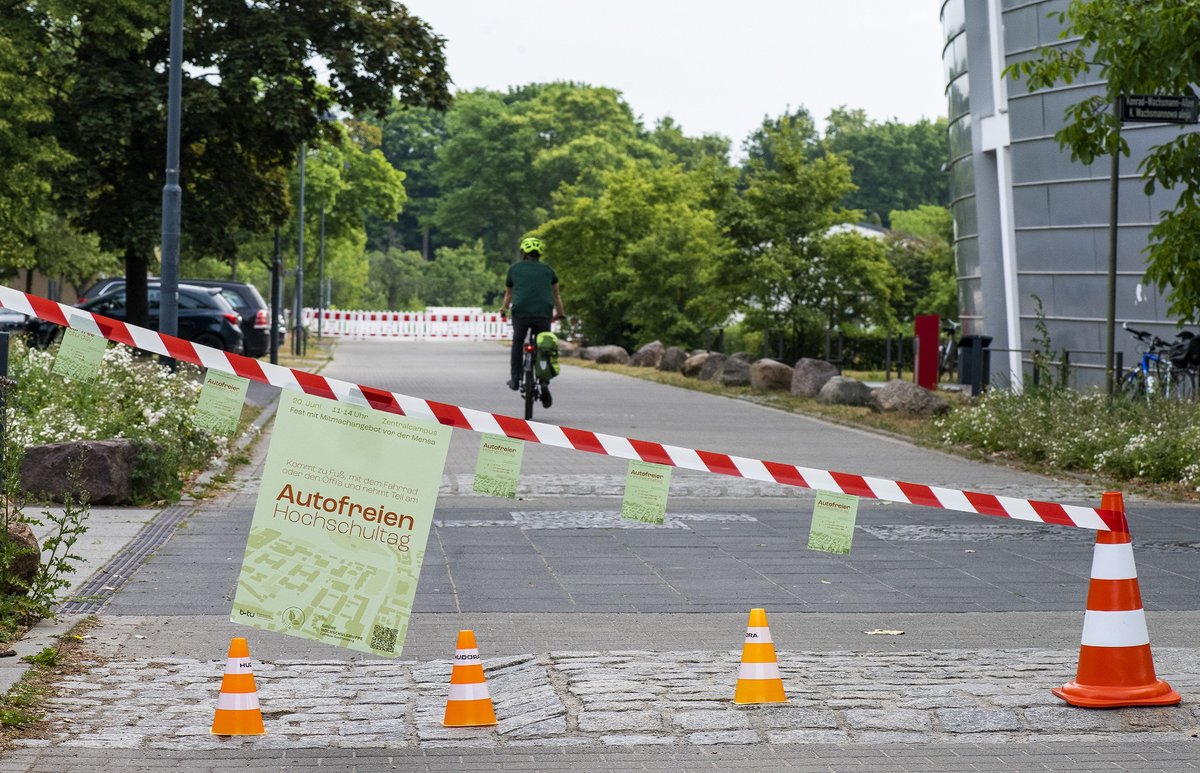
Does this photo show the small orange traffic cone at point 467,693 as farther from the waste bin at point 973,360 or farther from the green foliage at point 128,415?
the waste bin at point 973,360

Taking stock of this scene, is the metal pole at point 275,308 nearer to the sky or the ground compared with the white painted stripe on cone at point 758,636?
nearer to the sky

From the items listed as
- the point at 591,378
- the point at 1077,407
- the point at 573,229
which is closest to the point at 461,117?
the point at 573,229

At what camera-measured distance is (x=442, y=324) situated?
251 ft

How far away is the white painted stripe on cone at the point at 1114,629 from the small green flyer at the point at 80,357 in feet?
12.9

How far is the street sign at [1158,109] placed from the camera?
551 inches

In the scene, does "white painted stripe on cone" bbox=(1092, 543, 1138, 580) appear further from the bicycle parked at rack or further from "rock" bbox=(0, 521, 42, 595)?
the bicycle parked at rack

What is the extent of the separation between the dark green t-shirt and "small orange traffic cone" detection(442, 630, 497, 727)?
40.4 ft

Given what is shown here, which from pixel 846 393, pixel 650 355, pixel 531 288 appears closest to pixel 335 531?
pixel 531 288

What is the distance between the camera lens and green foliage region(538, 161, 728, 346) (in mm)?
47156

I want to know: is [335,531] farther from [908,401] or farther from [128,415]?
[908,401]

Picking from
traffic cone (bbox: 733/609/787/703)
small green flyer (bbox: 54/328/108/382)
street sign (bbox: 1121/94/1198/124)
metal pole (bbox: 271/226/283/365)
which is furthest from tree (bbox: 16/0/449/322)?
traffic cone (bbox: 733/609/787/703)

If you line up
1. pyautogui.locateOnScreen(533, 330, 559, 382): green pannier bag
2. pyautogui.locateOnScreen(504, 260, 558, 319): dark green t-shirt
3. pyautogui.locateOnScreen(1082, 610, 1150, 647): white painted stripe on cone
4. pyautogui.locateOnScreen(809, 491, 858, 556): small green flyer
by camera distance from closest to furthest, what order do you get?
pyautogui.locateOnScreen(1082, 610, 1150, 647): white painted stripe on cone
pyautogui.locateOnScreen(809, 491, 858, 556): small green flyer
pyautogui.locateOnScreen(504, 260, 558, 319): dark green t-shirt
pyautogui.locateOnScreen(533, 330, 559, 382): green pannier bag

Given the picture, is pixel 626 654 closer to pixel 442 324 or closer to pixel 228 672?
pixel 228 672

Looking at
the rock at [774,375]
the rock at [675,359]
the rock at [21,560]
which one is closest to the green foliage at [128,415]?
the rock at [21,560]
